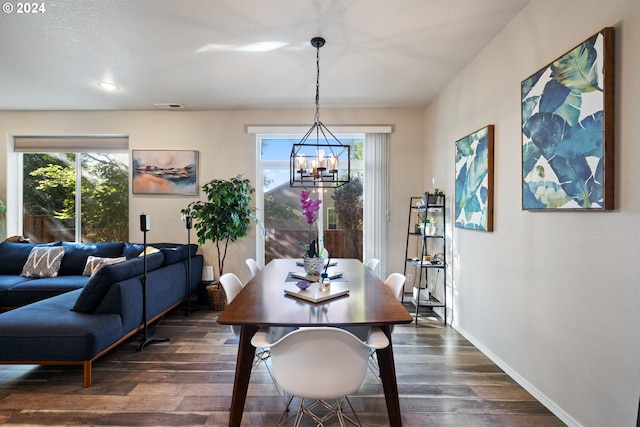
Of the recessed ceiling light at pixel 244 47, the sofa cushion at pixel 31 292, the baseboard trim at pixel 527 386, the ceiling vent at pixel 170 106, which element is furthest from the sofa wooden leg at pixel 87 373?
the ceiling vent at pixel 170 106

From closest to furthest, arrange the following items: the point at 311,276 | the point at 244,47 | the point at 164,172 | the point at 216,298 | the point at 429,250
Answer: the point at 311,276 < the point at 244,47 < the point at 216,298 < the point at 429,250 < the point at 164,172

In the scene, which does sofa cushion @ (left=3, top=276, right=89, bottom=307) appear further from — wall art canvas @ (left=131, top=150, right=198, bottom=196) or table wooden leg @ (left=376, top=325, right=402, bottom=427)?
table wooden leg @ (left=376, top=325, right=402, bottom=427)

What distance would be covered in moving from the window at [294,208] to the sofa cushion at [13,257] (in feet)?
9.82

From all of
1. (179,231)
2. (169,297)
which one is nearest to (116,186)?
(179,231)

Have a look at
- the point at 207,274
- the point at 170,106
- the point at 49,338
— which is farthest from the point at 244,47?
the point at 207,274

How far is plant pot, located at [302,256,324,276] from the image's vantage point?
8.06 ft

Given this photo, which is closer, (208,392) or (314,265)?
(208,392)

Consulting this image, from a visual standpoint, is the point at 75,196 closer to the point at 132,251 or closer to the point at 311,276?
the point at 132,251

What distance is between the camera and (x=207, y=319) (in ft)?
12.0

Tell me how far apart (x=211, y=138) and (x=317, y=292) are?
3329 mm

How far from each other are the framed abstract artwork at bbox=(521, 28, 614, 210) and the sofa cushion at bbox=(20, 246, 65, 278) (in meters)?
4.97

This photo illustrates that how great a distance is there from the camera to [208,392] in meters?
2.15

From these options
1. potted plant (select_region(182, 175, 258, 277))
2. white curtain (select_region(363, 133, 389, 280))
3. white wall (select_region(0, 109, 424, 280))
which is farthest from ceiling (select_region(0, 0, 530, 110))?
potted plant (select_region(182, 175, 258, 277))

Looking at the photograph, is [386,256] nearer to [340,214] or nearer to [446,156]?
[340,214]
